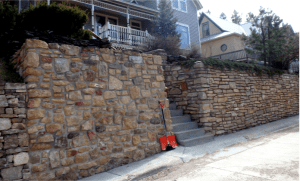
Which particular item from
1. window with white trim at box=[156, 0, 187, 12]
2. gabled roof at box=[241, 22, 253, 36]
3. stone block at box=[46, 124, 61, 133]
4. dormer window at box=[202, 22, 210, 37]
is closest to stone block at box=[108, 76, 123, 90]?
stone block at box=[46, 124, 61, 133]

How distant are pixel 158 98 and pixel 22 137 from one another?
296 cm

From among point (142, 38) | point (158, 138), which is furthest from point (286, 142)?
point (142, 38)

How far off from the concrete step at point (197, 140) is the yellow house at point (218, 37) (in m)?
11.7

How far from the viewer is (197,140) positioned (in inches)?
224

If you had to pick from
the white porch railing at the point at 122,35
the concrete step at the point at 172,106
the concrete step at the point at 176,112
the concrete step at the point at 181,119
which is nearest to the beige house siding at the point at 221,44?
the white porch railing at the point at 122,35

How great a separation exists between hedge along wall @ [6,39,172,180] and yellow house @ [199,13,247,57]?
13.2m

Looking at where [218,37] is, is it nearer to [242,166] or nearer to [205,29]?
[205,29]

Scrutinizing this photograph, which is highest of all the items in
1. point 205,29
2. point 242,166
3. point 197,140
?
point 205,29

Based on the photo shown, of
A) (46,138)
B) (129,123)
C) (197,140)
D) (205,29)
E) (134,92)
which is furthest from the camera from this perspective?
(205,29)

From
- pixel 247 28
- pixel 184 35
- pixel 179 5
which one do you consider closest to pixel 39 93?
pixel 184 35

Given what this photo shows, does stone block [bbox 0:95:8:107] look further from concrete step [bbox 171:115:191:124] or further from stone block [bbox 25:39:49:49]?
concrete step [bbox 171:115:191:124]

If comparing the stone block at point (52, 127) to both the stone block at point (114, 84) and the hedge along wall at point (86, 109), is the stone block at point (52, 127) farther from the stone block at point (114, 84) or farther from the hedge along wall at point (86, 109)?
the stone block at point (114, 84)

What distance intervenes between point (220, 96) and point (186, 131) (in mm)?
1907

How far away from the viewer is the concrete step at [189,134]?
5520 mm
